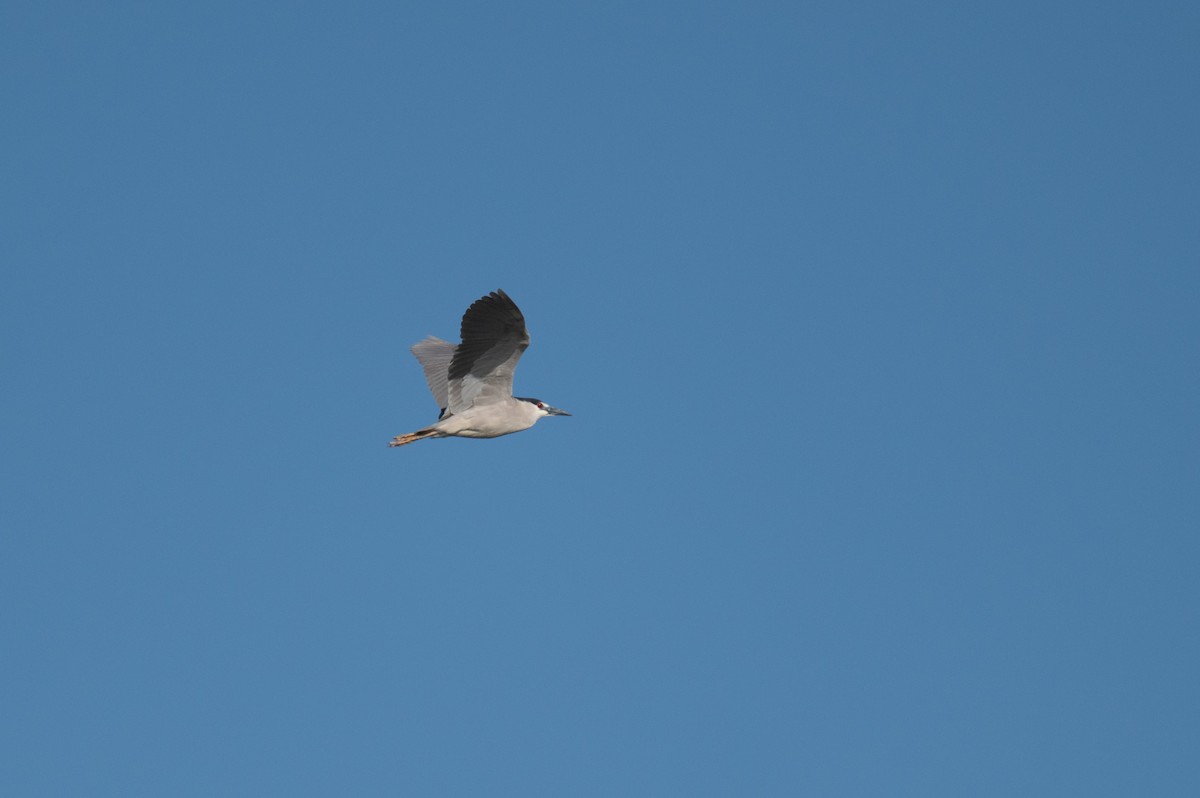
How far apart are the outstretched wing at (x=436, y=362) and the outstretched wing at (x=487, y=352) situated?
2.08m

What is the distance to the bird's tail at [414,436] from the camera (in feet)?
84.7

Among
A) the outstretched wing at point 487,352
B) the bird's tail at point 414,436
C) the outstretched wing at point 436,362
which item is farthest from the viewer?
the outstretched wing at point 436,362

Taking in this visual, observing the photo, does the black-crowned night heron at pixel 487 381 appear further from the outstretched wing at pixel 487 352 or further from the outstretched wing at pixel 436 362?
the outstretched wing at pixel 436 362

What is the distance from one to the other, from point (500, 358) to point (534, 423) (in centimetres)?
231

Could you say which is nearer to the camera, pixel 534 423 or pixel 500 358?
pixel 500 358

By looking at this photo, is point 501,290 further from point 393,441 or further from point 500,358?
point 393,441

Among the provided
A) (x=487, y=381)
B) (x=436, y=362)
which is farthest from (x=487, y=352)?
(x=436, y=362)

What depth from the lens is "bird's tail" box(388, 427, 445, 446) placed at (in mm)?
25828

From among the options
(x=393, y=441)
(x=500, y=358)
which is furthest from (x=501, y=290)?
(x=393, y=441)

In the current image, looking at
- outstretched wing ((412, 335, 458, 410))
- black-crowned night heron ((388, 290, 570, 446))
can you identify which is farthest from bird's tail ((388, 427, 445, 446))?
outstretched wing ((412, 335, 458, 410))

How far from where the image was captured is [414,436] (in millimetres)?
25906

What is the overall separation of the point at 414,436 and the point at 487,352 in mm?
2225

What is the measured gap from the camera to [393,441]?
25.8 m

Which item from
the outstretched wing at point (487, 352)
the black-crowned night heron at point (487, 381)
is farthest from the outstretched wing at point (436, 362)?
the outstretched wing at point (487, 352)
